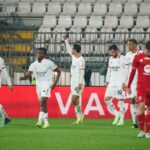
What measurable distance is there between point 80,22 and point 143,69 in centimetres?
2065

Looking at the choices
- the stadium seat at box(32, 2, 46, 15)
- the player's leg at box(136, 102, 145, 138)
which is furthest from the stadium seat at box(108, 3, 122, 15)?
the player's leg at box(136, 102, 145, 138)

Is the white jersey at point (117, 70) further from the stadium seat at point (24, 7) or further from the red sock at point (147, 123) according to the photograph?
the stadium seat at point (24, 7)

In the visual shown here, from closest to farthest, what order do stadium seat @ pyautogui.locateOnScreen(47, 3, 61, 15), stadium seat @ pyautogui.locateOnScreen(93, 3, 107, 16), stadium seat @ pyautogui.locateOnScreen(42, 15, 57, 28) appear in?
stadium seat @ pyautogui.locateOnScreen(42, 15, 57, 28) → stadium seat @ pyautogui.locateOnScreen(93, 3, 107, 16) → stadium seat @ pyautogui.locateOnScreen(47, 3, 61, 15)

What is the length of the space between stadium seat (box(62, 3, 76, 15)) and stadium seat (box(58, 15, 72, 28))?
2.36 ft

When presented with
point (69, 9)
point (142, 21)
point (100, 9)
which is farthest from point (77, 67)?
point (69, 9)

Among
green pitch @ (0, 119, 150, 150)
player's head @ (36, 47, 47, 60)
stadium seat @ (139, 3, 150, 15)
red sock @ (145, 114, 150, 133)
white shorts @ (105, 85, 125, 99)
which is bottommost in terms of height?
green pitch @ (0, 119, 150, 150)

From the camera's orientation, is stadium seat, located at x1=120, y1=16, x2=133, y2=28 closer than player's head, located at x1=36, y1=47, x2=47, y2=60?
No

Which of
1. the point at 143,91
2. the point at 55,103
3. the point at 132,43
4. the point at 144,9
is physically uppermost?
the point at 144,9

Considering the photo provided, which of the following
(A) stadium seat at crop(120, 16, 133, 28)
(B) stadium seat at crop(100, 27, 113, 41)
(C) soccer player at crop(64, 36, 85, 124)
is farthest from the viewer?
(A) stadium seat at crop(120, 16, 133, 28)

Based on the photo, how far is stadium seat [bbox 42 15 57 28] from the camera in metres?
36.6

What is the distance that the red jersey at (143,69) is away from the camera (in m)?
15.9

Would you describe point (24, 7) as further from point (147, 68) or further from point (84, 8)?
point (147, 68)

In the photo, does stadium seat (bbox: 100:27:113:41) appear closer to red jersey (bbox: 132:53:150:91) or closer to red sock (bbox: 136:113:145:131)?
red jersey (bbox: 132:53:150:91)

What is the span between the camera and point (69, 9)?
124 feet
